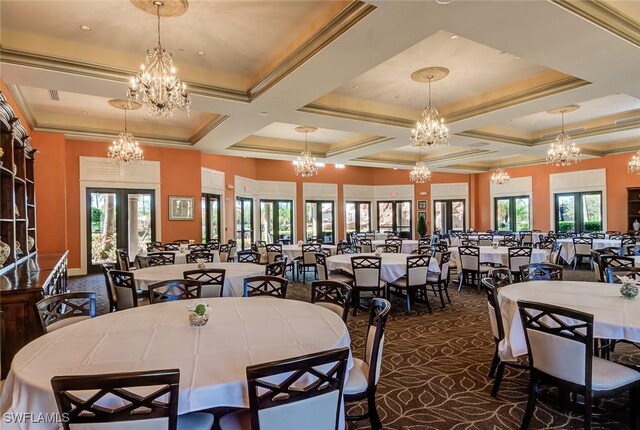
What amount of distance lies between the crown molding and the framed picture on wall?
375 inches

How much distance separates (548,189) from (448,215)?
4264 mm

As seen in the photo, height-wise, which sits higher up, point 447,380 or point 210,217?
point 210,217

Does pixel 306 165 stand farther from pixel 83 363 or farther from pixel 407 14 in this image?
pixel 83 363

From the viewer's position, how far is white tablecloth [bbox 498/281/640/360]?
2.44 metres

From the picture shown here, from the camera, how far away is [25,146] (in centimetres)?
576

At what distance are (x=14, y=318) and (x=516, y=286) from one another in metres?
4.83

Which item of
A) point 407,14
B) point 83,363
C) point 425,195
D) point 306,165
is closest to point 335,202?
point 425,195

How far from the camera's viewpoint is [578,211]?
526 inches

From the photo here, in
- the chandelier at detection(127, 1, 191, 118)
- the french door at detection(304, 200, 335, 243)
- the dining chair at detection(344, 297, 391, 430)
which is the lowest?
the dining chair at detection(344, 297, 391, 430)

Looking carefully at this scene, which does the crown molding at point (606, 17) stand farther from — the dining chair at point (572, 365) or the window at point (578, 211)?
the window at point (578, 211)

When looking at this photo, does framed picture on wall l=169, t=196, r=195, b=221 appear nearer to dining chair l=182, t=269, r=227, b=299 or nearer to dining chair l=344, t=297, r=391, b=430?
dining chair l=182, t=269, r=227, b=299

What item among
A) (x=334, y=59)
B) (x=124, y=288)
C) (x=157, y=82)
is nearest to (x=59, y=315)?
(x=124, y=288)

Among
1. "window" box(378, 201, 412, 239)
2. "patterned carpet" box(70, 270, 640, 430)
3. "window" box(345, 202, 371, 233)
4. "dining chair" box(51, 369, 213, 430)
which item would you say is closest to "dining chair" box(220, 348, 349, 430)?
"dining chair" box(51, 369, 213, 430)

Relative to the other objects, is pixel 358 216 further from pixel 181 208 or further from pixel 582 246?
pixel 582 246
